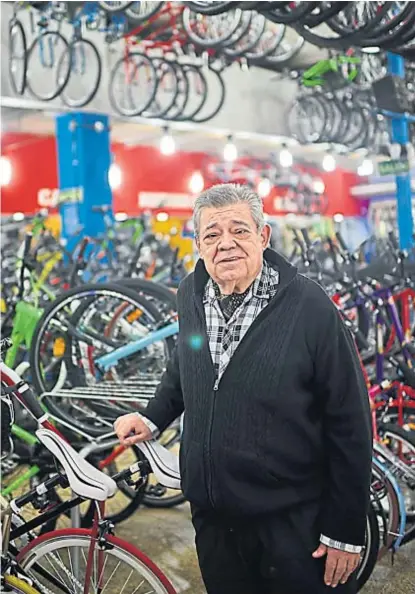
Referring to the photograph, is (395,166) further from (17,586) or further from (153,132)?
(153,132)

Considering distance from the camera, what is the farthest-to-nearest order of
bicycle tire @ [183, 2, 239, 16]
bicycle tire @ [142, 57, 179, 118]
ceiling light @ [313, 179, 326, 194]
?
ceiling light @ [313, 179, 326, 194]
bicycle tire @ [142, 57, 179, 118]
bicycle tire @ [183, 2, 239, 16]

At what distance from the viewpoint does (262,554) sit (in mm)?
1934

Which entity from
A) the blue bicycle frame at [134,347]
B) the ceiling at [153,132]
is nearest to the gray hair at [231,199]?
the blue bicycle frame at [134,347]

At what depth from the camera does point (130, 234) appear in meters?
9.19

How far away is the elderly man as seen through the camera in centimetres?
184

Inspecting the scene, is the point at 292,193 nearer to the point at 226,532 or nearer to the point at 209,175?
the point at 209,175

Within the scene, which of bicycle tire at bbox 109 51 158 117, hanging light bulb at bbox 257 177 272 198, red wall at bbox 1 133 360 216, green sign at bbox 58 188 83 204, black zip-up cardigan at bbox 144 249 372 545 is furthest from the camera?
hanging light bulb at bbox 257 177 272 198

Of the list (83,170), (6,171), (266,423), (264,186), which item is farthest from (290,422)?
(264,186)

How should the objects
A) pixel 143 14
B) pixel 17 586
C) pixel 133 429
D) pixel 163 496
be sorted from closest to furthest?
pixel 17 586 → pixel 133 429 → pixel 163 496 → pixel 143 14

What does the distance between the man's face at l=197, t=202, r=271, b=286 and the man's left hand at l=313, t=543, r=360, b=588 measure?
0.74m

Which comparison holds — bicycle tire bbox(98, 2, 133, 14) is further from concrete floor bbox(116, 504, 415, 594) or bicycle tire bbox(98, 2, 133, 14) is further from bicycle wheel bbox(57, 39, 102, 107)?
concrete floor bbox(116, 504, 415, 594)

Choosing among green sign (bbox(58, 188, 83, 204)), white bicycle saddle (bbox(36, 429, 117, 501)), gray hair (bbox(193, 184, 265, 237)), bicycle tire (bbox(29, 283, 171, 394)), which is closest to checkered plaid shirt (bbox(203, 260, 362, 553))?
gray hair (bbox(193, 184, 265, 237))

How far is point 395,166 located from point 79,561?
4421 millimetres

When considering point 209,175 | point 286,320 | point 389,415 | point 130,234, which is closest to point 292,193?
point 209,175
